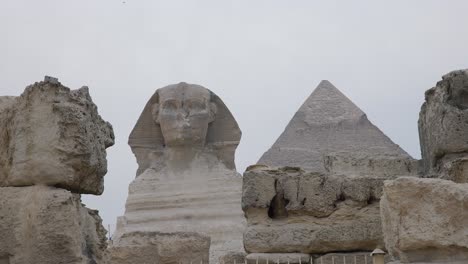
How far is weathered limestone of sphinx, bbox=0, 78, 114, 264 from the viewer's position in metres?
3.62

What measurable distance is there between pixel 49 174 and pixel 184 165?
28.5 feet

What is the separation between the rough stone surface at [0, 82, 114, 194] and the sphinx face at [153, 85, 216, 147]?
310 inches

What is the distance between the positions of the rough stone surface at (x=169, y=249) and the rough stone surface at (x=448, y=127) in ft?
9.92

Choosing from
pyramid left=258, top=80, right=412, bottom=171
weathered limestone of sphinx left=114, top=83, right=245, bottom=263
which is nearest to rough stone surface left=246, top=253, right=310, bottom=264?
weathered limestone of sphinx left=114, top=83, right=245, bottom=263

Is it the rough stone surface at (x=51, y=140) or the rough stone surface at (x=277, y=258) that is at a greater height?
the rough stone surface at (x=51, y=140)

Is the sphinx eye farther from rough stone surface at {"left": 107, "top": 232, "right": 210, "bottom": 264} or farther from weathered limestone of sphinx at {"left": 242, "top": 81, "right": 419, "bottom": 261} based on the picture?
weathered limestone of sphinx at {"left": 242, "top": 81, "right": 419, "bottom": 261}

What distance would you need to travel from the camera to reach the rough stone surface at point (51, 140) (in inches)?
A: 149

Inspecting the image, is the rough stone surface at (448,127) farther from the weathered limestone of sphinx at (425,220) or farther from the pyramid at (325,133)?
the pyramid at (325,133)

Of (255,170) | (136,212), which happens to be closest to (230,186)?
(136,212)

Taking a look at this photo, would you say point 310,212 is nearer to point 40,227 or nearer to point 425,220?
point 425,220

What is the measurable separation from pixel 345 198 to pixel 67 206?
253 centimetres

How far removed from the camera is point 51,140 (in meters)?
3.80

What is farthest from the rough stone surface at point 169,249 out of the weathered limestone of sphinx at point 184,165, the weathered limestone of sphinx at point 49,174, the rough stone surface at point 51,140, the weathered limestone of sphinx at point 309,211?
the rough stone surface at point 51,140

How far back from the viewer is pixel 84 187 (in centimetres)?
399
